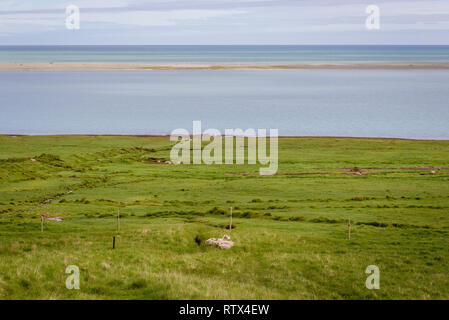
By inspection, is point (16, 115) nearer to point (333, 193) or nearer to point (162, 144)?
point (162, 144)

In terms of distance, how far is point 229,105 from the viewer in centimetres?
12062

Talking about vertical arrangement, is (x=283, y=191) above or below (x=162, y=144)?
below

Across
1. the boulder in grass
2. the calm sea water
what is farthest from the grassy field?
the calm sea water

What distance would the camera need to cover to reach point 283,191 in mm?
44844

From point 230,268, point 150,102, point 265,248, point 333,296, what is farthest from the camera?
point 150,102

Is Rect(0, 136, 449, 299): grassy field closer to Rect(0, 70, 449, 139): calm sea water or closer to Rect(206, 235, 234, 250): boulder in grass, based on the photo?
Rect(206, 235, 234, 250): boulder in grass

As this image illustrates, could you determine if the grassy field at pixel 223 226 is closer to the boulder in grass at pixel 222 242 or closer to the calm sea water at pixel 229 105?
the boulder in grass at pixel 222 242

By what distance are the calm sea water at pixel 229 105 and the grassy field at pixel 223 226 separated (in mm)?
29235

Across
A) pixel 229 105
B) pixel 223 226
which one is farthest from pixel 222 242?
pixel 229 105

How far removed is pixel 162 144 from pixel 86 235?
44.4 metres

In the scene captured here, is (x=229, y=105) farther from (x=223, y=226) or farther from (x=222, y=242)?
(x=222, y=242)

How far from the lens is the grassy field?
22.1 m

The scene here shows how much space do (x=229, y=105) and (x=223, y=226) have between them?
9015cm
